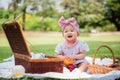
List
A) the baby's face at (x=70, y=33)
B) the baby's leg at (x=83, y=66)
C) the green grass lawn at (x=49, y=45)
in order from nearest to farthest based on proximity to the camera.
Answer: the baby's leg at (x=83, y=66)
the baby's face at (x=70, y=33)
the green grass lawn at (x=49, y=45)

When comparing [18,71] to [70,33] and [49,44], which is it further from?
[49,44]

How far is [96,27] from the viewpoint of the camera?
44.0ft

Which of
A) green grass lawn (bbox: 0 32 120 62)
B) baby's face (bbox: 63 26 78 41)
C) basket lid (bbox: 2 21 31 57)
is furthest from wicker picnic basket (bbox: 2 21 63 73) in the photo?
baby's face (bbox: 63 26 78 41)

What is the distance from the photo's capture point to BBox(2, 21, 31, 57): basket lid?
269 centimetres

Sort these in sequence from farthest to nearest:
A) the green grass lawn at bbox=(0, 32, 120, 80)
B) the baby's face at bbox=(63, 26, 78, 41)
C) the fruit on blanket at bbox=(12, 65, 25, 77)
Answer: the green grass lawn at bbox=(0, 32, 120, 80)
the baby's face at bbox=(63, 26, 78, 41)
the fruit on blanket at bbox=(12, 65, 25, 77)

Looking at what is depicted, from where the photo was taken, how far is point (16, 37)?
282 cm

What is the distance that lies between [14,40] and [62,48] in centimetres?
49

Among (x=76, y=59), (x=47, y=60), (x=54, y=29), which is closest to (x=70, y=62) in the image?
(x=76, y=59)

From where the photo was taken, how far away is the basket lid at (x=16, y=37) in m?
2.69

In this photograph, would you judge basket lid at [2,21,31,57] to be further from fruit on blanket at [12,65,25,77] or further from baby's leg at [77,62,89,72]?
baby's leg at [77,62,89,72]

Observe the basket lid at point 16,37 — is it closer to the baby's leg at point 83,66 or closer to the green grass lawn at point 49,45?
the green grass lawn at point 49,45

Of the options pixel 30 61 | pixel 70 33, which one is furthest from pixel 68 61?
pixel 30 61

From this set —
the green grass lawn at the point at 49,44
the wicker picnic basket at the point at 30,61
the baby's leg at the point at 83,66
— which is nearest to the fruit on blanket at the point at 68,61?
the baby's leg at the point at 83,66

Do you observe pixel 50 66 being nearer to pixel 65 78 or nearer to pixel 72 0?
pixel 65 78
